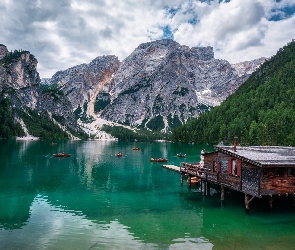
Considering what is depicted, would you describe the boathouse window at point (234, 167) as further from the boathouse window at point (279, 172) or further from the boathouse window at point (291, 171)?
the boathouse window at point (291, 171)

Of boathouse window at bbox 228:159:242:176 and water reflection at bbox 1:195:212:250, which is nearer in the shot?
water reflection at bbox 1:195:212:250

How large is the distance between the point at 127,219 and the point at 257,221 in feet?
53.4

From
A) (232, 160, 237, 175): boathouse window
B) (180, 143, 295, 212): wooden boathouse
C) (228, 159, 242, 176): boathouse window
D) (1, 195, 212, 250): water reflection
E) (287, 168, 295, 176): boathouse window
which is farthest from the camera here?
(232, 160, 237, 175): boathouse window

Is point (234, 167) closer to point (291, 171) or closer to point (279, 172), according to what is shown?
point (279, 172)

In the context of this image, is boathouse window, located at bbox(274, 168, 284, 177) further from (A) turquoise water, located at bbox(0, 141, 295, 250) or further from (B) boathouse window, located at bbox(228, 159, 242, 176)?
(A) turquoise water, located at bbox(0, 141, 295, 250)

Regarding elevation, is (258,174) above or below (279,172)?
below

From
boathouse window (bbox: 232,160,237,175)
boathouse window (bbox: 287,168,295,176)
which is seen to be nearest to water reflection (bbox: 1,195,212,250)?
boathouse window (bbox: 232,160,237,175)

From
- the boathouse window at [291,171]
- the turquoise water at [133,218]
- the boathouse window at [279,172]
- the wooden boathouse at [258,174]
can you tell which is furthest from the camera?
the boathouse window at [291,171]

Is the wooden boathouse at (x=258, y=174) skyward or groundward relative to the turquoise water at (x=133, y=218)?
skyward

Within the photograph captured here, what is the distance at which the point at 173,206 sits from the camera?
4541cm

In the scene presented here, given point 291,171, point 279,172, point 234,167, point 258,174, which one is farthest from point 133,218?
point 291,171

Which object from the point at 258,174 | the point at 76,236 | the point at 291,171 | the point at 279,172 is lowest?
the point at 76,236

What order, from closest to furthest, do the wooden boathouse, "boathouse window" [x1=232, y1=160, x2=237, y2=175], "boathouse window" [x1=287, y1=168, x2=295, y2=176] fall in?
the wooden boathouse
"boathouse window" [x1=287, y1=168, x2=295, y2=176]
"boathouse window" [x1=232, y1=160, x2=237, y2=175]

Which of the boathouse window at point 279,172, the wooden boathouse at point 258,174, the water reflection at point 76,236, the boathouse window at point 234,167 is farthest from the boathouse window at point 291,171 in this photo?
the water reflection at point 76,236
